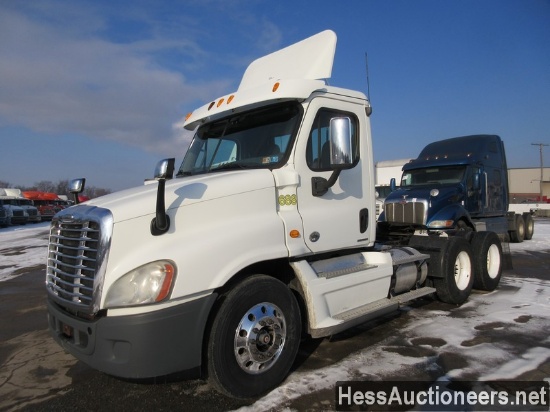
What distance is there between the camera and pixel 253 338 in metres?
3.26

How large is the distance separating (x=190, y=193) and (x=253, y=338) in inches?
52.3

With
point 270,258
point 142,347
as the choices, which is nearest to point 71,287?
point 142,347

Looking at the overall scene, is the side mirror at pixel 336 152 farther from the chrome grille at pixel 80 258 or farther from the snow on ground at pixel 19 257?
the snow on ground at pixel 19 257

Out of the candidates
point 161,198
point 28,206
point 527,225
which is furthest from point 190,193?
point 28,206

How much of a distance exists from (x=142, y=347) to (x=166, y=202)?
1086 mm

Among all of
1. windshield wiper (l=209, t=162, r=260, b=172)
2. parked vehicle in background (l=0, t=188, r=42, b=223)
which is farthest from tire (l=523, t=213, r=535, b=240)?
parked vehicle in background (l=0, t=188, r=42, b=223)

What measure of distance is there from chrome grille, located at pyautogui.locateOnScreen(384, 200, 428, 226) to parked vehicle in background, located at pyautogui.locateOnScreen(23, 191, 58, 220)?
113ft

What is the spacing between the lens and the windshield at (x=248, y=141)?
3.89 m

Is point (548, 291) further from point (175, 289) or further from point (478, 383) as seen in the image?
point (175, 289)

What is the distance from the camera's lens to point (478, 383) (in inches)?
137

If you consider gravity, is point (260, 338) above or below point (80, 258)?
below

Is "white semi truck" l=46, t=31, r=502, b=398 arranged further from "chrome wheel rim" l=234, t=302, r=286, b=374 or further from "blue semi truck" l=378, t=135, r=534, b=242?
"blue semi truck" l=378, t=135, r=534, b=242

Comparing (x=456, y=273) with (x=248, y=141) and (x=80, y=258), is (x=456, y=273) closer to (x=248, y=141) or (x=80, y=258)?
(x=248, y=141)

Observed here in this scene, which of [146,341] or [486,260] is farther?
[486,260]
